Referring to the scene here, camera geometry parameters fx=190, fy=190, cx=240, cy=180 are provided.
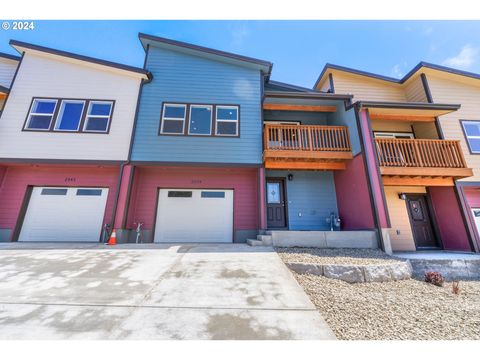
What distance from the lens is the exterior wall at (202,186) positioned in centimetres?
800

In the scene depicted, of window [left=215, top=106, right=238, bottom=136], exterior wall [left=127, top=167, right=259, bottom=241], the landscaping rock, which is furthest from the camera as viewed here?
window [left=215, top=106, right=238, bottom=136]

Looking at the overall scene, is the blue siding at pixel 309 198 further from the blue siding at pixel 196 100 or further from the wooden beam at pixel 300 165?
the blue siding at pixel 196 100

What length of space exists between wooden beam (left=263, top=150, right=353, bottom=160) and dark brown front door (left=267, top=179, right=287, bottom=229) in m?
1.73

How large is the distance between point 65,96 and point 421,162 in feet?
46.9

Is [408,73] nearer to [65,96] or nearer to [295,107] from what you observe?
[295,107]

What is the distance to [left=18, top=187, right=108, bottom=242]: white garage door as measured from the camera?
744cm

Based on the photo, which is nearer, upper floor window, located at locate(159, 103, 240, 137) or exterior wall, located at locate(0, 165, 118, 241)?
exterior wall, located at locate(0, 165, 118, 241)

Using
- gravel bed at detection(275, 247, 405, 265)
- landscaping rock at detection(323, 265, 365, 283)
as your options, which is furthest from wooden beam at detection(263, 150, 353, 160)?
landscaping rock at detection(323, 265, 365, 283)

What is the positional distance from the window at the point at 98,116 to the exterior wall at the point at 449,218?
13834 millimetres

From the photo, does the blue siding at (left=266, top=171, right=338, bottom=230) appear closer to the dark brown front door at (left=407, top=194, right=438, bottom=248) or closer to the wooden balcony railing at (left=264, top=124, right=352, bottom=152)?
the wooden balcony railing at (left=264, top=124, right=352, bottom=152)

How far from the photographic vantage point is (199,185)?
332 inches

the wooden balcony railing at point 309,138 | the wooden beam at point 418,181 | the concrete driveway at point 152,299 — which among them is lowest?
the concrete driveway at point 152,299

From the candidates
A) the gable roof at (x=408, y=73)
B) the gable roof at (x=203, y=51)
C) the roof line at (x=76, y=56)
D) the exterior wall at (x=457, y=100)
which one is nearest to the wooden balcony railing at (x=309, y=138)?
the gable roof at (x=203, y=51)
